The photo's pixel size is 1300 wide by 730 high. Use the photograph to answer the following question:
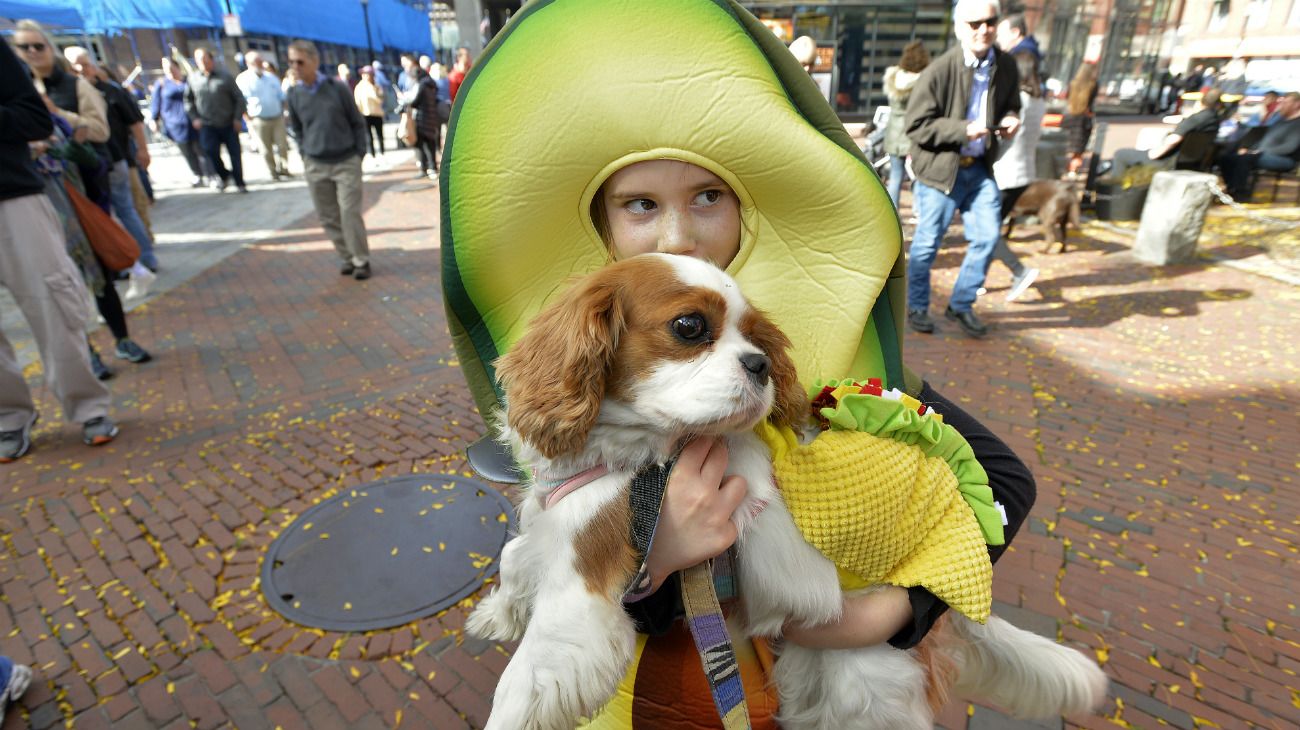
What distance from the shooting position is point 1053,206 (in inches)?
395

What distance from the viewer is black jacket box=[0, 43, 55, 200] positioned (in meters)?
4.38

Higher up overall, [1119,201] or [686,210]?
[686,210]

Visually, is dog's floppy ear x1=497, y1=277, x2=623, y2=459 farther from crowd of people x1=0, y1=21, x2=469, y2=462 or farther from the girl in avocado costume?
crowd of people x1=0, y1=21, x2=469, y2=462

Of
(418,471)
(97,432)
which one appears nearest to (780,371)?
(418,471)

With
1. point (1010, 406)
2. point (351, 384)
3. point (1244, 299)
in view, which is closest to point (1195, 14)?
point (1244, 299)

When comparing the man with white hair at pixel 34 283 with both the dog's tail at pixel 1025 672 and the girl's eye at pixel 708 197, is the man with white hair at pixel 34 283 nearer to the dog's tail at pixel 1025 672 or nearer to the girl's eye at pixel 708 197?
the girl's eye at pixel 708 197

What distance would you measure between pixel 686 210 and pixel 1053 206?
10.3 metres

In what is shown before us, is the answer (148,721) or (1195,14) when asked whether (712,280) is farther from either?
(1195,14)

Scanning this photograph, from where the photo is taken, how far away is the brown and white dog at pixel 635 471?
147 cm

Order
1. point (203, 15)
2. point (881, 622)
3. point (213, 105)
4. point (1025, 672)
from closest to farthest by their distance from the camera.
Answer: point (881, 622)
point (1025, 672)
point (213, 105)
point (203, 15)

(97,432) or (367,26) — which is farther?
(367,26)

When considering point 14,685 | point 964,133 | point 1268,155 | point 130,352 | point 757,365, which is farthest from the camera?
point 1268,155

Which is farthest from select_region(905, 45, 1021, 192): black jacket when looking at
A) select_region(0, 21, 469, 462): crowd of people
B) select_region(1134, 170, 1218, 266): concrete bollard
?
select_region(0, 21, 469, 462): crowd of people

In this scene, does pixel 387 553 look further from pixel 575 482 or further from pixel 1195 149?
pixel 1195 149
